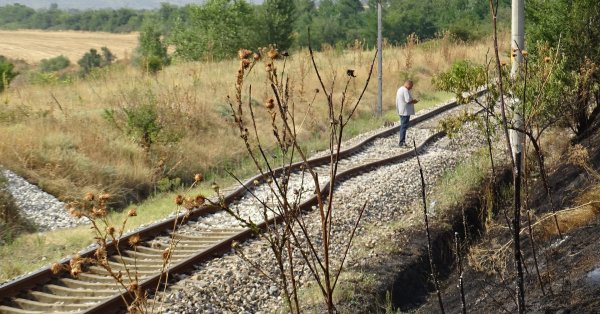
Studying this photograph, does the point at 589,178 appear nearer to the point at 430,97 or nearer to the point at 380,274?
the point at 380,274

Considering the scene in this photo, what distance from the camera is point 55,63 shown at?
76.1 metres

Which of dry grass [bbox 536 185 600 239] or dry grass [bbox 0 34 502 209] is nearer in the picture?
dry grass [bbox 536 185 600 239]

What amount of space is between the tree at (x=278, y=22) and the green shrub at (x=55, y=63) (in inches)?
1609

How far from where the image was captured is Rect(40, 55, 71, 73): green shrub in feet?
240

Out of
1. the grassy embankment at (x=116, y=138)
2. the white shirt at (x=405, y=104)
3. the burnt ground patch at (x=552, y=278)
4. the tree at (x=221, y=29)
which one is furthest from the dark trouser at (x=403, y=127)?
the tree at (x=221, y=29)

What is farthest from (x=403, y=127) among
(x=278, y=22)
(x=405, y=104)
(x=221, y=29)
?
(x=221, y=29)

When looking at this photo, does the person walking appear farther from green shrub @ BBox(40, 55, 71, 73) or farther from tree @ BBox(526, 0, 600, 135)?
green shrub @ BBox(40, 55, 71, 73)

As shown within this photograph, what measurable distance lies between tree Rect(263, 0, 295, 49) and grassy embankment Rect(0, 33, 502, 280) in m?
12.7

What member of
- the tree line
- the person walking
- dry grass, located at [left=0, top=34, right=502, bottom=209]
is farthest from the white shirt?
the tree line

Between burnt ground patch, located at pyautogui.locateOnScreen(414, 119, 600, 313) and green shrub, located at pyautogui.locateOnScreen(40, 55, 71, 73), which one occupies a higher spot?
burnt ground patch, located at pyautogui.locateOnScreen(414, 119, 600, 313)

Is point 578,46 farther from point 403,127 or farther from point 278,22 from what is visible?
point 278,22

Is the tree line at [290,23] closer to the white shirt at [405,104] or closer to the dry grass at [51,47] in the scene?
the white shirt at [405,104]

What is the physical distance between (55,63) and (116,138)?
64.4 m

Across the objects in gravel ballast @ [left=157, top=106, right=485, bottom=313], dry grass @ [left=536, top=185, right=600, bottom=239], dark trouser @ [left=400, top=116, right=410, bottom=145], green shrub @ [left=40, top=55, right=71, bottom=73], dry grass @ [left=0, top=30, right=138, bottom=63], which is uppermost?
dry grass @ [left=536, top=185, right=600, bottom=239]
